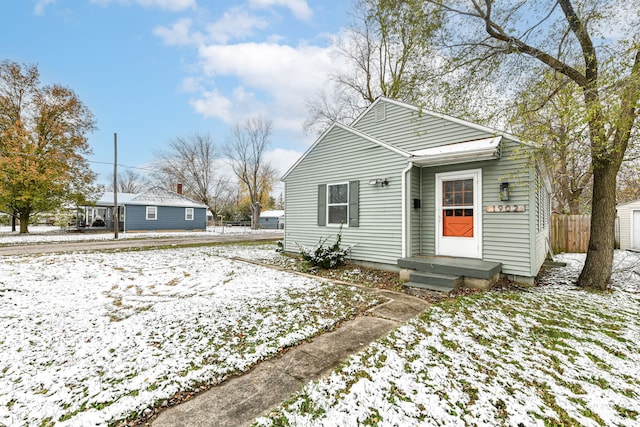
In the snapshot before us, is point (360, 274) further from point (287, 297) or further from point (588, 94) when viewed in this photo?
point (588, 94)

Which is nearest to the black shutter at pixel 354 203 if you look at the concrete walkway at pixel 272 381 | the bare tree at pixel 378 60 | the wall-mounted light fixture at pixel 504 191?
the bare tree at pixel 378 60

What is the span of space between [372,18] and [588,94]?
4901 mm

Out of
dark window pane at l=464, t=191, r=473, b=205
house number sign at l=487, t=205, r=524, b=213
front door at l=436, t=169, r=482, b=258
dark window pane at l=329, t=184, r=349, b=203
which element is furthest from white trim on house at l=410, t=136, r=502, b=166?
dark window pane at l=329, t=184, r=349, b=203

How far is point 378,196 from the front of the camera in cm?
709

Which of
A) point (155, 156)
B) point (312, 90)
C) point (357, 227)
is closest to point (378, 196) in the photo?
point (357, 227)

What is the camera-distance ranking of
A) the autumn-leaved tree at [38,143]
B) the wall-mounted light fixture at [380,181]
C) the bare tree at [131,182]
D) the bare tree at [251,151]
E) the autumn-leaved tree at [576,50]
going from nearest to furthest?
the autumn-leaved tree at [576,50], the wall-mounted light fixture at [380,181], the autumn-leaved tree at [38,143], the bare tree at [251,151], the bare tree at [131,182]

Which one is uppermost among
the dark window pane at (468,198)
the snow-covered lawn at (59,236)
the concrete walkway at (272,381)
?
the dark window pane at (468,198)

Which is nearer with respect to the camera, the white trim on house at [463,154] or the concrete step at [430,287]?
the concrete step at [430,287]

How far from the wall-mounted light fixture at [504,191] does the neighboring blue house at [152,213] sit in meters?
23.2

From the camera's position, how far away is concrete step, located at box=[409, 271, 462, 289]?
5.13 meters

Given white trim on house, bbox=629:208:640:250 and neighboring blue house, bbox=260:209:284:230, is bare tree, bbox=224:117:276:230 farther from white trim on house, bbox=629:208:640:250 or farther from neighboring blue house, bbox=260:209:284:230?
white trim on house, bbox=629:208:640:250

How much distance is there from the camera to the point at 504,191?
18.9 feet

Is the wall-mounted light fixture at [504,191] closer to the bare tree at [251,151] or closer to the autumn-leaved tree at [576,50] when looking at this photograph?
the autumn-leaved tree at [576,50]

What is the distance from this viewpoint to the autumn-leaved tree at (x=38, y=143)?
52.4 feet
